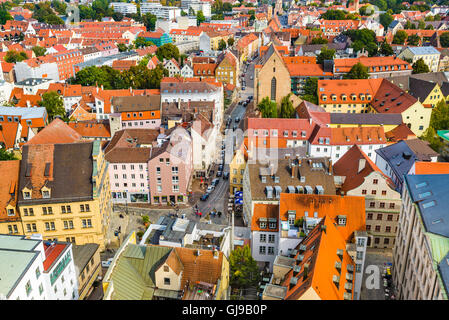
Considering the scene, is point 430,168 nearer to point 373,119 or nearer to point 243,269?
point 243,269

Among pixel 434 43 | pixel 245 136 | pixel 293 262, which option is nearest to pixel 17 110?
pixel 245 136

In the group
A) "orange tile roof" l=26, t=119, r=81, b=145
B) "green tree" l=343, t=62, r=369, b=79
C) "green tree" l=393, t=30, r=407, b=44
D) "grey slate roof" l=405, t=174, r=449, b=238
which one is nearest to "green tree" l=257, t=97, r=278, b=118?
"green tree" l=343, t=62, r=369, b=79

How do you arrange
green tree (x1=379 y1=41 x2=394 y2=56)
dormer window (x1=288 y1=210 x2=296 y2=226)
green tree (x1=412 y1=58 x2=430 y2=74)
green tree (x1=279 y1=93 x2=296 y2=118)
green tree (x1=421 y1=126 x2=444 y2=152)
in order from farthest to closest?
green tree (x1=379 y1=41 x2=394 y2=56) → green tree (x1=412 y1=58 x2=430 y2=74) → green tree (x1=279 y1=93 x2=296 y2=118) → green tree (x1=421 y1=126 x2=444 y2=152) → dormer window (x1=288 y1=210 x2=296 y2=226)

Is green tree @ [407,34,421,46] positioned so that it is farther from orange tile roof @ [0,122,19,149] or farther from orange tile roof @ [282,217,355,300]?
orange tile roof @ [282,217,355,300]

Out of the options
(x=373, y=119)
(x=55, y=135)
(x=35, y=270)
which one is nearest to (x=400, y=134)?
(x=373, y=119)


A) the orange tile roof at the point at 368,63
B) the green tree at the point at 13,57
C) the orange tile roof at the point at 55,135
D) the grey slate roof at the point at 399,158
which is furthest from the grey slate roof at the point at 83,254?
the green tree at the point at 13,57
